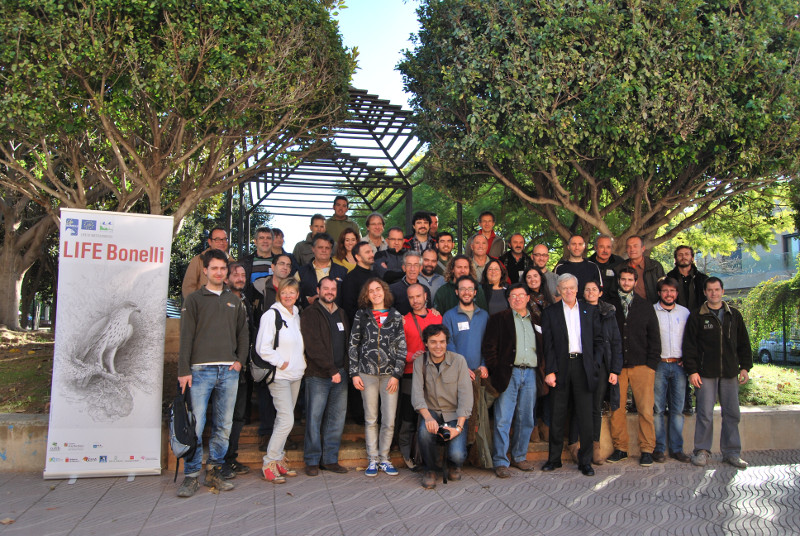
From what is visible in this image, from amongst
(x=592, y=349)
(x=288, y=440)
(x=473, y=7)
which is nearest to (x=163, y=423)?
(x=288, y=440)

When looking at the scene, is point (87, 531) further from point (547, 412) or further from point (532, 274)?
point (532, 274)

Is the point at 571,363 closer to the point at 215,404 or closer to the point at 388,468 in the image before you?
the point at 388,468

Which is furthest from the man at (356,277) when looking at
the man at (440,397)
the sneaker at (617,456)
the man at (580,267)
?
the sneaker at (617,456)

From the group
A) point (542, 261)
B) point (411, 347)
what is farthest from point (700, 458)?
point (411, 347)

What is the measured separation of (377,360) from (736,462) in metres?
4.26

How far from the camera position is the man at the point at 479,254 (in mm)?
7498

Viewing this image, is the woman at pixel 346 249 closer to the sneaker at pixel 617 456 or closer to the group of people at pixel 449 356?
the group of people at pixel 449 356

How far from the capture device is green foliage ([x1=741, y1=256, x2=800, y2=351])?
43.0 feet

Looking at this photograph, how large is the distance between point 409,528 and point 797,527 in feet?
10.2

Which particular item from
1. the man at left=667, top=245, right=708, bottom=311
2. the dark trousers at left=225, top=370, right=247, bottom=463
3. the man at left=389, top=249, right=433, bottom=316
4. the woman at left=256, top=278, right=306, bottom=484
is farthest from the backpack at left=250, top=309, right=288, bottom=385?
the man at left=667, top=245, right=708, bottom=311

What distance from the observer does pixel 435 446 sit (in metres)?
5.97

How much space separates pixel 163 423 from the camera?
639cm

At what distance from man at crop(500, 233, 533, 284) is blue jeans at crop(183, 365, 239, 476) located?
389cm

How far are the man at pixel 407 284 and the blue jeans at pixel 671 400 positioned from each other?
286cm
